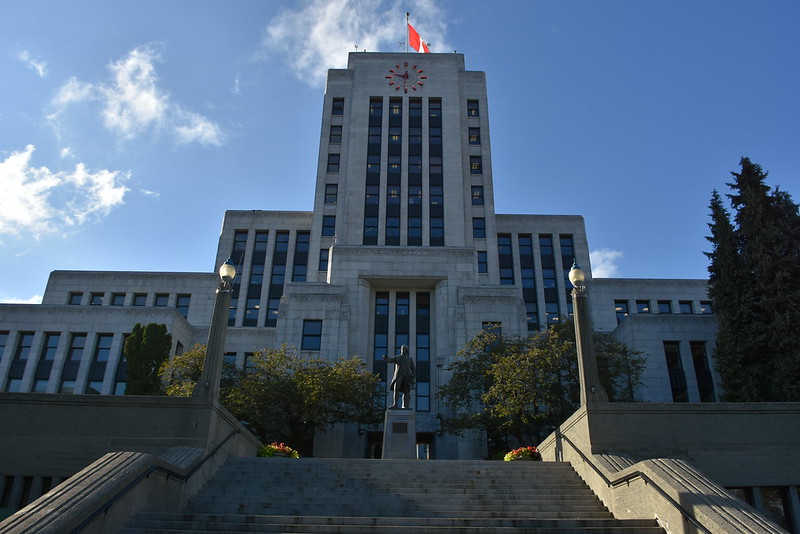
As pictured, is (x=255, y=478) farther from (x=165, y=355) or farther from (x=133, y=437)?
(x=165, y=355)

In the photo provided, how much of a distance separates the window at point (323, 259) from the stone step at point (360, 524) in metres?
42.7

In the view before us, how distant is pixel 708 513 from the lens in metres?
9.70

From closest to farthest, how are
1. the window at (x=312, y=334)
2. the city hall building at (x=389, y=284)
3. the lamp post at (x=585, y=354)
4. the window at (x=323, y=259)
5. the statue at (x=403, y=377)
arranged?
1. the lamp post at (x=585, y=354)
2. the statue at (x=403, y=377)
3. the window at (x=312, y=334)
4. the city hall building at (x=389, y=284)
5. the window at (x=323, y=259)

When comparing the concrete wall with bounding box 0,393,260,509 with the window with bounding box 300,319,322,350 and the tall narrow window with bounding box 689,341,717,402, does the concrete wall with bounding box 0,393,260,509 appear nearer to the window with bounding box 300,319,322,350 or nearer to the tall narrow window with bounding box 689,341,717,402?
the window with bounding box 300,319,322,350

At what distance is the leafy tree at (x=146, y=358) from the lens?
95.9 ft

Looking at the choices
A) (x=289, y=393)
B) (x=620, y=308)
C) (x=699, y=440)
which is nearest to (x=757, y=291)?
(x=699, y=440)

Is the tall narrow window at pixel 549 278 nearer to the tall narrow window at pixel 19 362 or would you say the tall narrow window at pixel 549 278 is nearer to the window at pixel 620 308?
the window at pixel 620 308

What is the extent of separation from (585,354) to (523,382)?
1081cm

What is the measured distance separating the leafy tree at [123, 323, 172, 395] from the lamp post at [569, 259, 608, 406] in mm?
21470

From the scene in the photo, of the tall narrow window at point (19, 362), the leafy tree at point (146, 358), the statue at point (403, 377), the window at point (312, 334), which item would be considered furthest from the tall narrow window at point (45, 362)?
the statue at point (403, 377)

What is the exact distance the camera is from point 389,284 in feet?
136

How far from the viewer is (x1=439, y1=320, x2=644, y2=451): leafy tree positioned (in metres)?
26.1

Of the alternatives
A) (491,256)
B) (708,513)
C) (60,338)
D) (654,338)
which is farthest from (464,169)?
(708,513)

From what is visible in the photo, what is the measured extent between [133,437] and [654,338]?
32.6 metres
